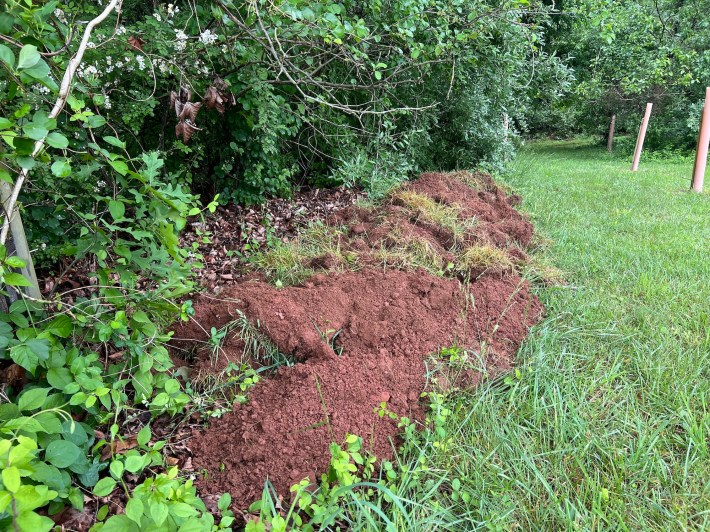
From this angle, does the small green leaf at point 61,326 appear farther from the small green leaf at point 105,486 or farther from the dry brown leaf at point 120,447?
the small green leaf at point 105,486

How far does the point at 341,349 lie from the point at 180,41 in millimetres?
2440

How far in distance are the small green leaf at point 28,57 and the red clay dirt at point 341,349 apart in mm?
1406

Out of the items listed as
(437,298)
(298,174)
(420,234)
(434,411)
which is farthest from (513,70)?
(434,411)

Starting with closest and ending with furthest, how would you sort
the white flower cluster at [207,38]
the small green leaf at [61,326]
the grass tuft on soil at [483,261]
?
the small green leaf at [61,326] < the white flower cluster at [207,38] < the grass tuft on soil at [483,261]

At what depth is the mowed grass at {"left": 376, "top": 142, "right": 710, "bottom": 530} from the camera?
1609 mm

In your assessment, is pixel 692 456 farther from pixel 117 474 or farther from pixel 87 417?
pixel 87 417

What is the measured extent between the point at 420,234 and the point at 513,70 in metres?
4.13

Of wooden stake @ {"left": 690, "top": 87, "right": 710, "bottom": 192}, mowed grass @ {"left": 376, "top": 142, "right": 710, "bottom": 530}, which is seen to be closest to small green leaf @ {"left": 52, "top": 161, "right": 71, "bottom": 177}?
mowed grass @ {"left": 376, "top": 142, "right": 710, "bottom": 530}

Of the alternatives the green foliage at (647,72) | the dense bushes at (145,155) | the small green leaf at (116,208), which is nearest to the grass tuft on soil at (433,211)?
the dense bushes at (145,155)

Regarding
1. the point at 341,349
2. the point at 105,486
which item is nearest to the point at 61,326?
the point at 105,486

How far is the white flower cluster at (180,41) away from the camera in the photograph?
9.98 ft

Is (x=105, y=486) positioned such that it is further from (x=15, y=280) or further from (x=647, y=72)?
(x=647, y=72)

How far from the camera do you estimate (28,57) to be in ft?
3.91

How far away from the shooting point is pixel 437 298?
2719mm
